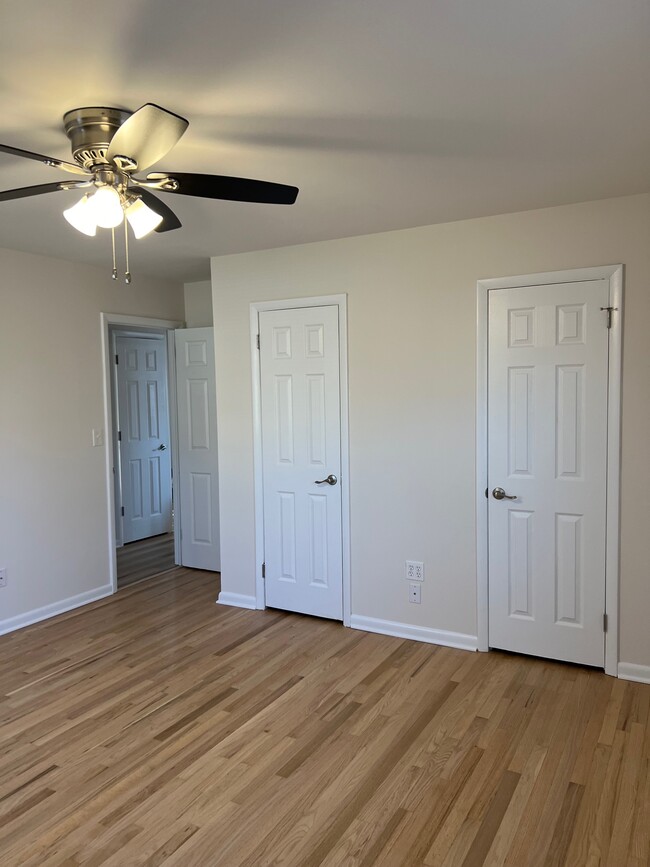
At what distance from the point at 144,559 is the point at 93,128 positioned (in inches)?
171

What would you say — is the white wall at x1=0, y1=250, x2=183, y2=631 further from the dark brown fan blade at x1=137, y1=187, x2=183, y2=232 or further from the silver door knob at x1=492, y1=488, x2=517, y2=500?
the silver door knob at x1=492, y1=488, x2=517, y2=500

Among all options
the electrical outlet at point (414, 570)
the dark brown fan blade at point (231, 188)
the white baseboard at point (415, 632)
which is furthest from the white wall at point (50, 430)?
the dark brown fan blade at point (231, 188)

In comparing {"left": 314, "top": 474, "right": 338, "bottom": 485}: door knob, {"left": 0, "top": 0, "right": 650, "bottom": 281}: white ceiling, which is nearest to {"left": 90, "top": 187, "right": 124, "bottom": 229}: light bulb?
{"left": 0, "top": 0, "right": 650, "bottom": 281}: white ceiling

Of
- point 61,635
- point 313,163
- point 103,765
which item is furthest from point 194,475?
point 313,163

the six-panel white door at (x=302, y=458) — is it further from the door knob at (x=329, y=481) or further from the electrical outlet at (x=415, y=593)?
the electrical outlet at (x=415, y=593)

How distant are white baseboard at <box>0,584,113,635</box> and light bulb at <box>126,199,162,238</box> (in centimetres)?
288

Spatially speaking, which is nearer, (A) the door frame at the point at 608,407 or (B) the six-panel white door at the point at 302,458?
(A) the door frame at the point at 608,407

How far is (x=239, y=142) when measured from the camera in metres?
2.26

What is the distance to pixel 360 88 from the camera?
1.88m

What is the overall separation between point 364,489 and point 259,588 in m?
1.06

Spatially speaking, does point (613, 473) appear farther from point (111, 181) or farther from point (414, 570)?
point (111, 181)

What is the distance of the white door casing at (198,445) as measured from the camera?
510 cm

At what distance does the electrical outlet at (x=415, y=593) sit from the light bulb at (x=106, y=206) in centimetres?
260

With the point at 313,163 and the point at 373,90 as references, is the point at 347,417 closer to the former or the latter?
the point at 313,163
